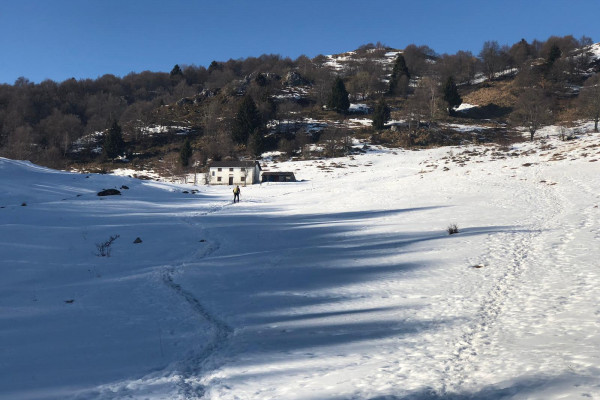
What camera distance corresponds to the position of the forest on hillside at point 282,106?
80.2 m

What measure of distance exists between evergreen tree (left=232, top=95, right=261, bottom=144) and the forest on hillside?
0.79 ft

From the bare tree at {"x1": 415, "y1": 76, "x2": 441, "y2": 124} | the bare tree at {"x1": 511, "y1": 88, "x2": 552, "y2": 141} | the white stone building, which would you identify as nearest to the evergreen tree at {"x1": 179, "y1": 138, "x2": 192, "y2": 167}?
the white stone building

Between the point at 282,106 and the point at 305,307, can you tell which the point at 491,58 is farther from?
the point at 305,307

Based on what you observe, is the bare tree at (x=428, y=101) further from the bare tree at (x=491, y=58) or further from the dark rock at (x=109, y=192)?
the dark rock at (x=109, y=192)

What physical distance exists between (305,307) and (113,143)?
86222 millimetres

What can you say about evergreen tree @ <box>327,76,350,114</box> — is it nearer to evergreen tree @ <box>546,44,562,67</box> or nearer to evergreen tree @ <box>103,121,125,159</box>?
evergreen tree @ <box>103,121,125,159</box>

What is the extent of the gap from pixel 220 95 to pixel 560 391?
121m

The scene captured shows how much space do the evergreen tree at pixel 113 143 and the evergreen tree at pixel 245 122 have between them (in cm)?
2576

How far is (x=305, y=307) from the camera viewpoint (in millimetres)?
8562

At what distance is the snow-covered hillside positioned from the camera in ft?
17.5

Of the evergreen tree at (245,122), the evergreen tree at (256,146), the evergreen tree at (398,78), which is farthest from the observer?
the evergreen tree at (398,78)

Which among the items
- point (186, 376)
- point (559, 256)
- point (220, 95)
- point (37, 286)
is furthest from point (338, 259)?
point (220, 95)

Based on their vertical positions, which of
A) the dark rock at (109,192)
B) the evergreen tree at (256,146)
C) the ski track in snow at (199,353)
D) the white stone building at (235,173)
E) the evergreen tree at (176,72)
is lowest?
the ski track in snow at (199,353)

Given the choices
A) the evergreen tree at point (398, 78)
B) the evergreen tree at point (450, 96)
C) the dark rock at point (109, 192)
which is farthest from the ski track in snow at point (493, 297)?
the evergreen tree at point (398, 78)
